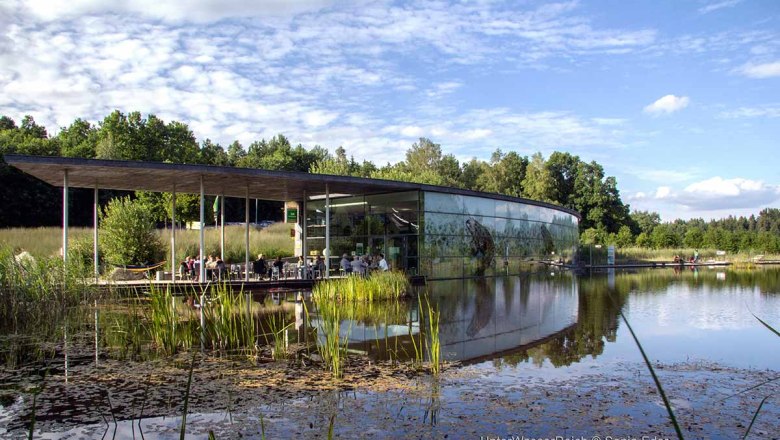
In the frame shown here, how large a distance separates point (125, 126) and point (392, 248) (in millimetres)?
43343

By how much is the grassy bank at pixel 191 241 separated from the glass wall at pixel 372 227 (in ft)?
19.2

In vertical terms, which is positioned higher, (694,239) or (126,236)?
(126,236)

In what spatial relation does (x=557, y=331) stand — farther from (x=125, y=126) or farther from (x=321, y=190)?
(x=125, y=126)

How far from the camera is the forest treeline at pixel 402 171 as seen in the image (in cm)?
4800

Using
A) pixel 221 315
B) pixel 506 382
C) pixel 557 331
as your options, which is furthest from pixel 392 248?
pixel 506 382

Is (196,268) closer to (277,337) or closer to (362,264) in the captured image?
(362,264)

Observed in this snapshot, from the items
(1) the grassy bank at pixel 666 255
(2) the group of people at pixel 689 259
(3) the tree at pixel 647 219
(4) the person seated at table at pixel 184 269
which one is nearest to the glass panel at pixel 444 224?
(4) the person seated at table at pixel 184 269

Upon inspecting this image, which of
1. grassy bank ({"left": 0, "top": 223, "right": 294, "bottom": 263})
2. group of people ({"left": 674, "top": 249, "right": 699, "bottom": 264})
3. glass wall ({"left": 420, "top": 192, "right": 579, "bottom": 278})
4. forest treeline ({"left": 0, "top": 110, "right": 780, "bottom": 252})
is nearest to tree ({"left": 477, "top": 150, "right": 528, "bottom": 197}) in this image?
forest treeline ({"left": 0, "top": 110, "right": 780, "bottom": 252})

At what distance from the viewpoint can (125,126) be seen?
59062 millimetres

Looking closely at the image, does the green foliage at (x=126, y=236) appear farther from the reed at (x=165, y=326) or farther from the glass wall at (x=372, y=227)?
the reed at (x=165, y=326)

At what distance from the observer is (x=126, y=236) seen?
1033 inches

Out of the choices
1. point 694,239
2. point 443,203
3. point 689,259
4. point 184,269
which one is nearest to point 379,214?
point 443,203

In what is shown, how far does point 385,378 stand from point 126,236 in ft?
73.0

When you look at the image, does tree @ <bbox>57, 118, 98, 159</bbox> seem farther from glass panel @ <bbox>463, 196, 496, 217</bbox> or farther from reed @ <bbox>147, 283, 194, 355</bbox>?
reed @ <bbox>147, 283, 194, 355</bbox>
